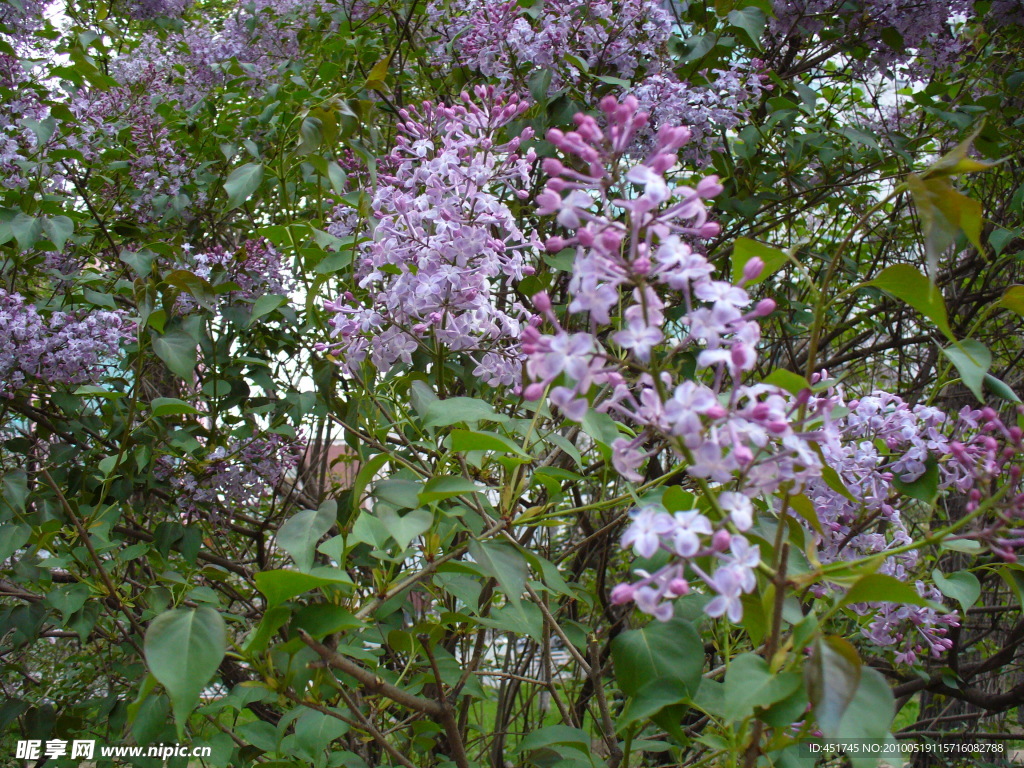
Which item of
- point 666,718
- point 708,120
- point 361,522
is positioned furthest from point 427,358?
point 708,120

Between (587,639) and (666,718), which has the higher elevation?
(587,639)

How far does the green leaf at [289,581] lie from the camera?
72 centimetres

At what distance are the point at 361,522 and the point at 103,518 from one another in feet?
3.75

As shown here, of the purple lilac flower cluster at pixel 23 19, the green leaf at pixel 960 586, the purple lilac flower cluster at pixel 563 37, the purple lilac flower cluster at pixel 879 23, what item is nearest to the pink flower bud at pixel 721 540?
the green leaf at pixel 960 586

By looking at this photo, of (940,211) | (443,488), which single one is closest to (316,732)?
(443,488)

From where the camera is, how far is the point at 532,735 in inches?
41.6

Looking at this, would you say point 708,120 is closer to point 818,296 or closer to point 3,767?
point 818,296

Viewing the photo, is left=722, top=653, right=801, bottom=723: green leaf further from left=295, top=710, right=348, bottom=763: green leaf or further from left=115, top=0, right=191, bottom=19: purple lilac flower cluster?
left=115, top=0, right=191, bottom=19: purple lilac flower cluster

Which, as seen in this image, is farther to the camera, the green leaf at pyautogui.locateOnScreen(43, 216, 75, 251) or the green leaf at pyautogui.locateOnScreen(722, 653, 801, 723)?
the green leaf at pyautogui.locateOnScreen(43, 216, 75, 251)

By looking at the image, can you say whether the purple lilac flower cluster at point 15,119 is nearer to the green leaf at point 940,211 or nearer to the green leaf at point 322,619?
the green leaf at point 322,619

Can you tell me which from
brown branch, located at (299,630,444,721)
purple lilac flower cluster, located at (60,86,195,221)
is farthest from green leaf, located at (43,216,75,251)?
brown branch, located at (299,630,444,721)

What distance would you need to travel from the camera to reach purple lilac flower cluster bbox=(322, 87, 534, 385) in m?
1.07

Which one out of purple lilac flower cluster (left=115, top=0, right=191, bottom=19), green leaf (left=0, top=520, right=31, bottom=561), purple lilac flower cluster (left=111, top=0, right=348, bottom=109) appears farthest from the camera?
purple lilac flower cluster (left=115, top=0, right=191, bottom=19)

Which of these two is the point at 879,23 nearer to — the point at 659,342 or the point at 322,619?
the point at 659,342
